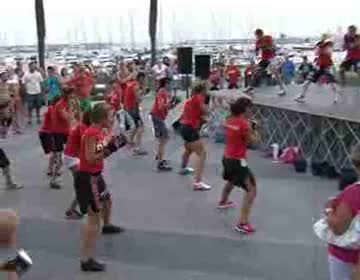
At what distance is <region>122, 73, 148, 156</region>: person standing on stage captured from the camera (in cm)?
1130

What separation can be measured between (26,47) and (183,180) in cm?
7942

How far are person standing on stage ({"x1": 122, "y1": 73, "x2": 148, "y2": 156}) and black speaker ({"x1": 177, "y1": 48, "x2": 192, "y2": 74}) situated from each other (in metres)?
4.36

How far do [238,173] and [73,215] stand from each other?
80.5 inches

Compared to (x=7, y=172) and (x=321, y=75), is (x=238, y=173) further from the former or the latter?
(x=321, y=75)

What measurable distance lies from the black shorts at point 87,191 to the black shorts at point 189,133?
3206mm

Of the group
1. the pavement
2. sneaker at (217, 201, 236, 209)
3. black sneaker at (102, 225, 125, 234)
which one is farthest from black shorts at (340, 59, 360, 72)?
black sneaker at (102, 225, 125, 234)

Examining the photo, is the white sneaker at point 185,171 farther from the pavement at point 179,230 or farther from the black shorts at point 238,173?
the black shorts at point 238,173

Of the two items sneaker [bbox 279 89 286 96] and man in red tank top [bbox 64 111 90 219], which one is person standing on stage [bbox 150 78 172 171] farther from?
sneaker [bbox 279 89 286 96]

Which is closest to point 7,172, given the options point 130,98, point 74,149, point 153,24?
point 74,149

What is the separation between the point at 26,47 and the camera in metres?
85.3

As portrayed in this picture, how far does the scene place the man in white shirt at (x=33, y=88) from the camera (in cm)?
1572

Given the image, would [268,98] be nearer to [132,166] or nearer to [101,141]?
[132,166]

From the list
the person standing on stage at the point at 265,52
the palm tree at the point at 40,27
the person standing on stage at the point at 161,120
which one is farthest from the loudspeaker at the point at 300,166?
the palm tree at the point at 40,27

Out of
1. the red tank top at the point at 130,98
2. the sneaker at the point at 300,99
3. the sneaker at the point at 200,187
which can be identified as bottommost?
the sneaker at the point at 200,187
